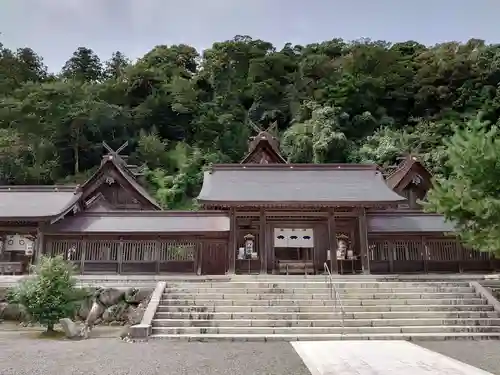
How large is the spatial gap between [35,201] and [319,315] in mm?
15939

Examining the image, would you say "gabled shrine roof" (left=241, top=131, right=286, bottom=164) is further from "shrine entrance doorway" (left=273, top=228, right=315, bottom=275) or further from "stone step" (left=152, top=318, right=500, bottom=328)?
"stone step" (left=152, top=318, right=500, bottom=328)

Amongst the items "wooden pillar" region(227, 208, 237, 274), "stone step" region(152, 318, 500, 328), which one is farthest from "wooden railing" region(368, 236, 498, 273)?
"stone step" region(152, 318, 500, 328)

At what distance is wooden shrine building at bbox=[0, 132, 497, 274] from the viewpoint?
1745 centimetres

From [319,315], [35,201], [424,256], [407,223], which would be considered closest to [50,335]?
[319,315]

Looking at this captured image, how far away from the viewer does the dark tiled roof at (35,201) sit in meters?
18.6

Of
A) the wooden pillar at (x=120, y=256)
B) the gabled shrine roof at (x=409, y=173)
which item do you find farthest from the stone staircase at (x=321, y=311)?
the gabled shrine roof at (x=409, y=173)

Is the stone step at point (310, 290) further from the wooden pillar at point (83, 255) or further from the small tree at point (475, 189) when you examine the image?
the wooden pillar at point (83, 255)

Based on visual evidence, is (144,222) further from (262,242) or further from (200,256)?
(262,242)

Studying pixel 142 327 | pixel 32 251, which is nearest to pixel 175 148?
pixel 32 251

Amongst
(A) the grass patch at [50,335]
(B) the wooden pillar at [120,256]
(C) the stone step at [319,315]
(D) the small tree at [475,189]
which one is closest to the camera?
(A) the grass patch at [50,335]

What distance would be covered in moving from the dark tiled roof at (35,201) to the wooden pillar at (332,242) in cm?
1202

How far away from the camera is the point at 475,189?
39.6 feet

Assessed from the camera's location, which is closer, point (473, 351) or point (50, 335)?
point (473, 351)

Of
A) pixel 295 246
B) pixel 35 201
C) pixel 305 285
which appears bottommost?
pixel 305 285
